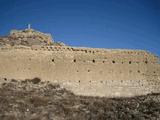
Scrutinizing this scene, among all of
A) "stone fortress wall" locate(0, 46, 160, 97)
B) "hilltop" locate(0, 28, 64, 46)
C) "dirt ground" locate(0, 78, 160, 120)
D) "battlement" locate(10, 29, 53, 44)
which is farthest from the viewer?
"battlement" locate(10, 29, 53, 44)

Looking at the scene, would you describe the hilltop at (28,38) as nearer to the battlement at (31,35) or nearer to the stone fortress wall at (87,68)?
the battlement at (31,35)

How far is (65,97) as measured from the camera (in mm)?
22656

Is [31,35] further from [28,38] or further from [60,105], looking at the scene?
[60,105]

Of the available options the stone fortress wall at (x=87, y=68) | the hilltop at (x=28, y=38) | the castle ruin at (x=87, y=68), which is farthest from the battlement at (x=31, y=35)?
the stone fortress wall at (x=87, y=68)

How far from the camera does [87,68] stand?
2516cm

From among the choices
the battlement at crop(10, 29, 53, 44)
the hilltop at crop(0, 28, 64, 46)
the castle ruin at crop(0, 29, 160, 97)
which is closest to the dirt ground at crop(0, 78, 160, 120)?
the castle ruin at crop(0, 29, 160, 97)

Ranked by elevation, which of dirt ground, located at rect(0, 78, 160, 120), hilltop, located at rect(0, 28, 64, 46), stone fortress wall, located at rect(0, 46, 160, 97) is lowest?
dirt ground, located at rect(0, 78, 160, 120)

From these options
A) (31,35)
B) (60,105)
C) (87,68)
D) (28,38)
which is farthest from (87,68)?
(31,35)

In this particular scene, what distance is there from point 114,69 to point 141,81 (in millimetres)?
2303

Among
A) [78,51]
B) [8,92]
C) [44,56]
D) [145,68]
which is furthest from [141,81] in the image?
[8,92]

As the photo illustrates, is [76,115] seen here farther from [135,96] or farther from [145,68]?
[145,68]

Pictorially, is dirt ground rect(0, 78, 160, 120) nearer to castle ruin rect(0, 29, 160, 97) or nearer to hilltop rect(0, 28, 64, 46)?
castle ruin rect(0, 29, 160, 97)

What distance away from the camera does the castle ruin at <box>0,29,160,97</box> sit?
2458cm

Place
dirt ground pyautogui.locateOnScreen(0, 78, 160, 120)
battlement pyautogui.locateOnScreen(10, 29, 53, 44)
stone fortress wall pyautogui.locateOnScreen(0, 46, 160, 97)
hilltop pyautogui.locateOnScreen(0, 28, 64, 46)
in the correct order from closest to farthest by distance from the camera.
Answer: dirt ground pyautogui.locateOnScreen(0, 78, 160, 120) → stone fortress wall pyautogui.locateOnScreen(0, 46, 160, 97) → hilltop pyautogui.locateOnScreen(0, 28, 64, 46) → battlement pyautogui.locateOnScreen(10, 29, 53, 44)
